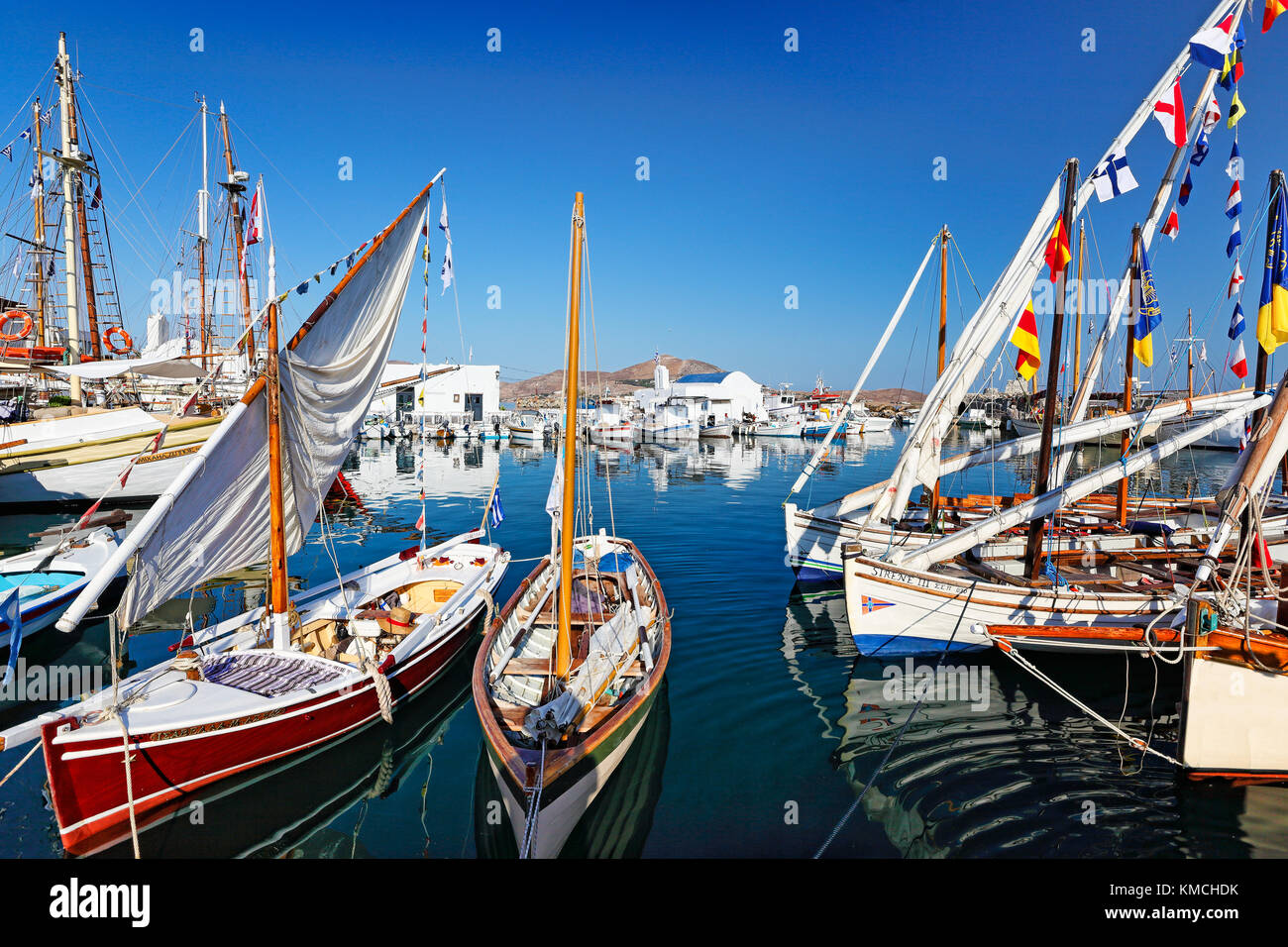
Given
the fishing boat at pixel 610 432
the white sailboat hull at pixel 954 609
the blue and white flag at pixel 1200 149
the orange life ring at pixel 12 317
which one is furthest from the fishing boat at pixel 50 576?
the fishing boat at pixel 610 432

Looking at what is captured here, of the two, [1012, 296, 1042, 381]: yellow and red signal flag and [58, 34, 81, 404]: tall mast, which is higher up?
[58, 34, 81, 404]: tall mast

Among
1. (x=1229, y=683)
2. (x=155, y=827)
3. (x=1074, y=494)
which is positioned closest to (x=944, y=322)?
(x=1074, y=494)

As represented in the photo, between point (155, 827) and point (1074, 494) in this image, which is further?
point (1074, 494)

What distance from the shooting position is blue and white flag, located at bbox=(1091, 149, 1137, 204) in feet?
44.1

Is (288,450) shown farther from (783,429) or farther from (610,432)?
(783,429)

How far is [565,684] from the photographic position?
9.97m

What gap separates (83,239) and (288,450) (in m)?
34.1

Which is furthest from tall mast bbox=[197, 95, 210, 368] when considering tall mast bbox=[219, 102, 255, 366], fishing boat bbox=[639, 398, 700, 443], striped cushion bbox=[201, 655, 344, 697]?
fishing boat bbox=[639, 398, 700, 443]

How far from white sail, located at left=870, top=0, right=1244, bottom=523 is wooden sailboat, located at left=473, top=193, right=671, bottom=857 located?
8.20m

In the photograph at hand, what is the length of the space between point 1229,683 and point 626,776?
9520 mm

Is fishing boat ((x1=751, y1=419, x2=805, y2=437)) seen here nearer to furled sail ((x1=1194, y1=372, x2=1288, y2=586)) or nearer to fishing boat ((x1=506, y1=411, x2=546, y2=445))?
fishing boat ((x1=506, y1=411, x2=546, y2=445))

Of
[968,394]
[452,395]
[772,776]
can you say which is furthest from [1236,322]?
[452,395]

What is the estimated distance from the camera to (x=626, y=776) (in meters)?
10.1
